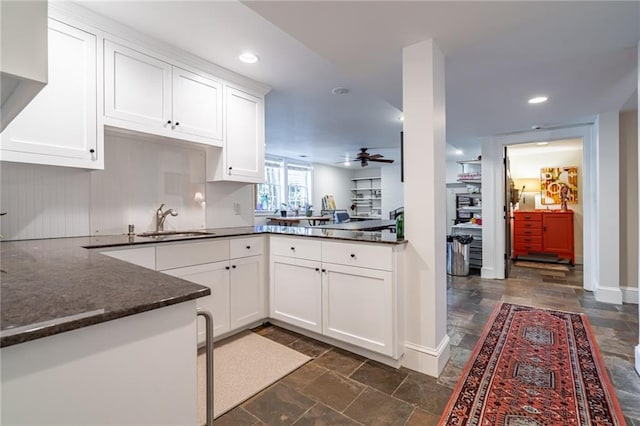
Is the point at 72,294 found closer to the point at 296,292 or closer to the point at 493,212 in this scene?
the point at 296,292

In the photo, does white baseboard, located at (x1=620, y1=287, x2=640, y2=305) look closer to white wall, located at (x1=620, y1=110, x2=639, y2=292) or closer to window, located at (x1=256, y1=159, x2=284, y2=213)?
white wall, located at (x1=620, y1=110, x2=639, y2=292)

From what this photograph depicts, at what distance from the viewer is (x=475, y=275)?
5012 millimetres

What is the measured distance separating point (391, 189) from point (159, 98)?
25.3ft

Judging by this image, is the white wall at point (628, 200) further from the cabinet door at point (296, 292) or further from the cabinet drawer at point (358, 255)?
Result: the cabinet door at point (296, 292)

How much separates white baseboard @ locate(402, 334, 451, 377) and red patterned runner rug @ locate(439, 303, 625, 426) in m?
0.15

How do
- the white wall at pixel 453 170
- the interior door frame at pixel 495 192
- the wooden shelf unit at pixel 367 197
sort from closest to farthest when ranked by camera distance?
1. the interior door frame at pixel 495 192
2. the white wall at pixel 453 170
3. the wooden shelf unit at pixel 367 197

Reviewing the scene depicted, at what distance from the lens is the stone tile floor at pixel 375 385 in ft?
5.33

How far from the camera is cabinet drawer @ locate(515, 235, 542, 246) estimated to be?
19.8 ft

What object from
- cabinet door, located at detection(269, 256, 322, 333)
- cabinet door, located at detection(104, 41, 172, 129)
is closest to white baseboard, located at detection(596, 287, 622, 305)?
cabinet door, located at detection(269, 256, 322, 333)

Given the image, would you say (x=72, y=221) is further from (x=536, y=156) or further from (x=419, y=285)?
(x=536, y=156)

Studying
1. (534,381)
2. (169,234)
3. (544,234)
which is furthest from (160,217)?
(544,234)

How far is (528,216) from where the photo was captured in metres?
6.12

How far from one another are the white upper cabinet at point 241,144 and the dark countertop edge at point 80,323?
86.7 inches

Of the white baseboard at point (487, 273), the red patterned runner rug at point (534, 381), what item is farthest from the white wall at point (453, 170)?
the red patterned runner rug at point (534, 381)
